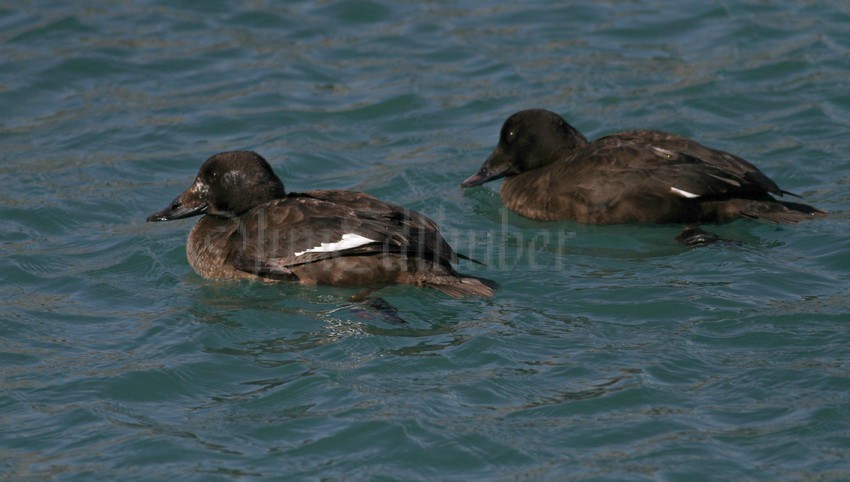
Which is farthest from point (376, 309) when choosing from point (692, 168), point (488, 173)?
point (488, 173)

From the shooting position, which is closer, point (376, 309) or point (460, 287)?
point (376, 309)

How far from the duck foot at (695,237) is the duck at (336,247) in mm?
1640

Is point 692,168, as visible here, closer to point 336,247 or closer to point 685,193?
point 685,193

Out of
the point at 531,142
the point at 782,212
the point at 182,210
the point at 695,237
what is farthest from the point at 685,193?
the point at 182,210

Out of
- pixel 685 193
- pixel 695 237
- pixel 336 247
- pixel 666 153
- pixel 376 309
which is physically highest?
pixel 666 153

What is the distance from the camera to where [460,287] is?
791cm

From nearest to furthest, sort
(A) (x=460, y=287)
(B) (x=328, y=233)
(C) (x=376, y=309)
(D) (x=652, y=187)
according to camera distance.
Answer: (C) (x=376, y=309), (A) (x=460, y=287), (B) (x=328, y=233), (D) (x=652, y=187)

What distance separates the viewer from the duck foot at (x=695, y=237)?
877cm

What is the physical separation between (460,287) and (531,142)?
9.57 ft

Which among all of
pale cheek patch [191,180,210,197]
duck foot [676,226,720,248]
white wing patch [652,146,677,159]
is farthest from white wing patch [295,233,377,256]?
white wing patch [652,146,677,159]

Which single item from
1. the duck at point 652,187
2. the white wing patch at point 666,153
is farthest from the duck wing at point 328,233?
the white wing patch at point 666,153

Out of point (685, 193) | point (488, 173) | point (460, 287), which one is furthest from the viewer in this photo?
point (488, 173)

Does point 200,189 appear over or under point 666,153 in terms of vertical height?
under

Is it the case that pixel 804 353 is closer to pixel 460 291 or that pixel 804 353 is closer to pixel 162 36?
→ pixel 460 291
